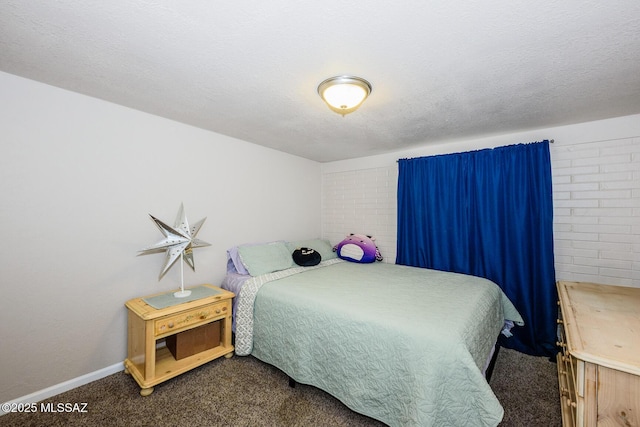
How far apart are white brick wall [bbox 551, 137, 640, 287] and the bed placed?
0.85 meters

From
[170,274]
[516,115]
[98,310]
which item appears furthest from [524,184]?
[98,310]

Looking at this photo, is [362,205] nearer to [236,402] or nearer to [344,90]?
[344,90]

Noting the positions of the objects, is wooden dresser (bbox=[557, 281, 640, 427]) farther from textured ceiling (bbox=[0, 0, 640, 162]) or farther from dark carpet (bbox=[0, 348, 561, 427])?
textured ceiling (bbox=[0, 0, 640, 162])

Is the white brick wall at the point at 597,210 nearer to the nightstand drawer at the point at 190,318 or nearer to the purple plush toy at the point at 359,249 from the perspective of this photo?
the purple plush toy at the point at 359,249

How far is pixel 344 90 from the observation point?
1647mm

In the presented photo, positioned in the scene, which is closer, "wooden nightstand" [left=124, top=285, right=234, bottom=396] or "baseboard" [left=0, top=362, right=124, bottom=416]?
"baseboard" [left=0, top=362, right=124, bottom=416]

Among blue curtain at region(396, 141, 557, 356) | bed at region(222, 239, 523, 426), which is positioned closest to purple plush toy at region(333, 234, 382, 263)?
blue curtain at region(396, 141, 557, 356)

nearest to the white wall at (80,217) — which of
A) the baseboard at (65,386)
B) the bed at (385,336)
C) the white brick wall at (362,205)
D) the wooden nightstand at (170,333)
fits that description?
the baseboard at (65,386)

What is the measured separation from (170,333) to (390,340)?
1.69m

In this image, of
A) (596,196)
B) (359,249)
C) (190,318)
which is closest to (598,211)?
(596,196)

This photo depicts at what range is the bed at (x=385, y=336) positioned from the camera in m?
1.38

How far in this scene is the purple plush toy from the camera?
3.39m

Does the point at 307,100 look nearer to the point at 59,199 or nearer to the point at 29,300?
the point at 59,199

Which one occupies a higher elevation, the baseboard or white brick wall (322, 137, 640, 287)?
white brick wall (322, 137, 640, 287)
